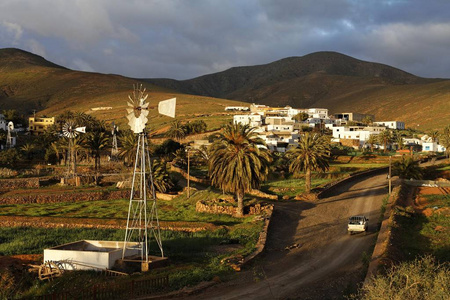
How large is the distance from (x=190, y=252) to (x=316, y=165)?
85.8 feet

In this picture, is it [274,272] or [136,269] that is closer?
[274,272]

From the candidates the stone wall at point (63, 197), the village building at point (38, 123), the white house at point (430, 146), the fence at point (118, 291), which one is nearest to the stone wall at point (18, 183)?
the stone wall at point (63, 197)

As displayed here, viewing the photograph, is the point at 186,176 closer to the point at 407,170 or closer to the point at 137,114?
the point at 407,170

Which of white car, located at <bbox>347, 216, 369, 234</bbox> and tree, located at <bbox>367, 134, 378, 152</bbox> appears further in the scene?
tree, located at <bbox>367, 134, 378, 152</bbox>

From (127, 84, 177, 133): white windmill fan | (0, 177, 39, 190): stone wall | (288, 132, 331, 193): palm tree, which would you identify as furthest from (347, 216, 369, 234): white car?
(0, 177, 39, 190): stone wall

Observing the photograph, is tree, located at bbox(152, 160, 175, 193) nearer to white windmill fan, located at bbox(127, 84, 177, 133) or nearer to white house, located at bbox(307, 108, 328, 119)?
white windmill fan, located at bbox(127, 84, 177, 133)

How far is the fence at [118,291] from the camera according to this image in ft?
64.4

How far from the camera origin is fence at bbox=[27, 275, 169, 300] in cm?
1962

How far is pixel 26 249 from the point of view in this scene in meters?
34.7

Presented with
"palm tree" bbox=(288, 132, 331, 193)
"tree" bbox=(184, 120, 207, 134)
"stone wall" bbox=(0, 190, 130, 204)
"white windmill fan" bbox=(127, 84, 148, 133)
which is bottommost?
"stone wall" bbox=(0, 190, 130, 204)

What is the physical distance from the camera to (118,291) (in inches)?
813

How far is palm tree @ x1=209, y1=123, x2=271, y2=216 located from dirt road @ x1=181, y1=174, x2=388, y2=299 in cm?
408

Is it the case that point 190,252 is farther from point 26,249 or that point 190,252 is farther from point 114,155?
point 114,155

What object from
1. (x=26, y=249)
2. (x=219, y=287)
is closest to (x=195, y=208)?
(x=26, y=249)
